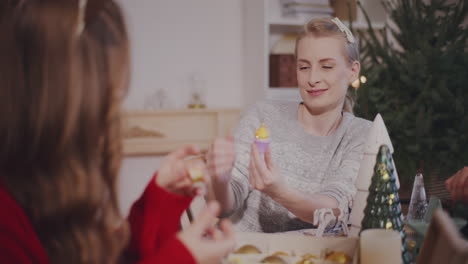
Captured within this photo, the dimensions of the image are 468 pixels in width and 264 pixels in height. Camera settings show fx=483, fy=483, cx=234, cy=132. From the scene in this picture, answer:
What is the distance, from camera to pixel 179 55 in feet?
11.2

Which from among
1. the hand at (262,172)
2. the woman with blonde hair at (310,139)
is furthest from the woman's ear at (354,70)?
the hand at (262,172)

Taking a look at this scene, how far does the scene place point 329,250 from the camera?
0.97 metres

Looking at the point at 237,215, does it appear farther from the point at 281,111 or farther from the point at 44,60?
the point at 44,60

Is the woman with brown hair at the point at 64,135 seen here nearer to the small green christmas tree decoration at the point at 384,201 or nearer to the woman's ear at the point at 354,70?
the small green christmas tree decoration at the point at 384,201

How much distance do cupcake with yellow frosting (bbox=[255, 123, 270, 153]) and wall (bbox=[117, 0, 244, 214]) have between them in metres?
2.24

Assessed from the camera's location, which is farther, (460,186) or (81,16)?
(460,186)

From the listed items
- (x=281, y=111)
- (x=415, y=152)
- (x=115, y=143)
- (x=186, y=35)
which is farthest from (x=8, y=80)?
(x=186, y=35)

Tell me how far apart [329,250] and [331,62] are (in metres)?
0.87

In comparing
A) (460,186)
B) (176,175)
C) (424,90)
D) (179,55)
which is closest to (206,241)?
(176,175)

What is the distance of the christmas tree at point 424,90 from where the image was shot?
250cm

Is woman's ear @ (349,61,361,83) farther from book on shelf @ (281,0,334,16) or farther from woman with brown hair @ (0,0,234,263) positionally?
book on shelf @ (281,0,334,16)

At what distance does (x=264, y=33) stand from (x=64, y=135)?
2590 millimetres

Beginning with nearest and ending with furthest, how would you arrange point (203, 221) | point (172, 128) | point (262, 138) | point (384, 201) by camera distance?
point (203, 221), point (384, 201), point (262, 138), point (172, 128)

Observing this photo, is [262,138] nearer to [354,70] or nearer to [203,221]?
[203,221]
